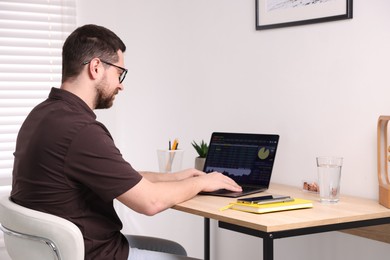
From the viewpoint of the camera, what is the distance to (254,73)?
9.77ft

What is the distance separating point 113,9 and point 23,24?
46cm

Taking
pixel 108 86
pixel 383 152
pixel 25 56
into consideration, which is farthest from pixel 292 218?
pixel 25 56

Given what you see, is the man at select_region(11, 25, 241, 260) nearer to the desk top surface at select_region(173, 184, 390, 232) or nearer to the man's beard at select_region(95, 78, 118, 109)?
the man's beard at select_region(95, 78, 118, 109)

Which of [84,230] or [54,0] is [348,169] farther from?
[54,0]

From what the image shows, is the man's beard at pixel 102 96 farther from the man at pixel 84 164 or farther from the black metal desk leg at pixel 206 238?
the black metal desk leg at pixel 206 238

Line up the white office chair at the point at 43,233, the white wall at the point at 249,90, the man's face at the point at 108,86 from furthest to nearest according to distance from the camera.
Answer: the white wall at the point at 249,90, the man's face at the point at 108,86, the white office chair at the point at 43,233

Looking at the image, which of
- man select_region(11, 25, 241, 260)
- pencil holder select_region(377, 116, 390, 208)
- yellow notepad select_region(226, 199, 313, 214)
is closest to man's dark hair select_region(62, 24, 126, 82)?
man select_region(11, 25, 241, 260)

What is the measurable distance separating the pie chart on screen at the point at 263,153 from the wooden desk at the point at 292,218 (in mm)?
302

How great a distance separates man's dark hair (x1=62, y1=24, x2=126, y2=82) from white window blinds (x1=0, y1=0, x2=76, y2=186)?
3.96 ft

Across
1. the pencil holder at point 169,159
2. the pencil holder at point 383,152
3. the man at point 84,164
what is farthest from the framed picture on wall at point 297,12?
the man at point 84,164

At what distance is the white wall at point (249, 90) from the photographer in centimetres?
248

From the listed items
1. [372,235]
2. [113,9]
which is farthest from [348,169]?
[113,9]

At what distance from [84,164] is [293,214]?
66cm

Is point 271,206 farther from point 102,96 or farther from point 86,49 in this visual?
point 86,49
